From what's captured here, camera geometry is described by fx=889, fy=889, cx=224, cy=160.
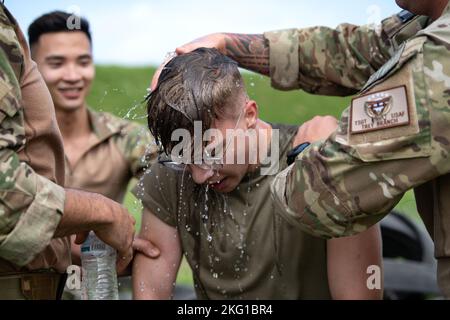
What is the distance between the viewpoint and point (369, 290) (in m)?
3.49

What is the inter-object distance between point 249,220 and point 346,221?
29.5 inches

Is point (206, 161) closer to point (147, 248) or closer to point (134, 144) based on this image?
point (147, 248)

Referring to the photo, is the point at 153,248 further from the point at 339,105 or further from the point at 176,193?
the point at 339,105

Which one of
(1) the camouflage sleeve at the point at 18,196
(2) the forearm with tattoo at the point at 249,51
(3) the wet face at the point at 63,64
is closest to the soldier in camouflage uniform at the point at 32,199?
(1) the camouflage sleeve at the point at 18,196

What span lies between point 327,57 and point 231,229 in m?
0.89

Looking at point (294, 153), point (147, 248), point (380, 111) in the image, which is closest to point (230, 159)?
point (294, 153)

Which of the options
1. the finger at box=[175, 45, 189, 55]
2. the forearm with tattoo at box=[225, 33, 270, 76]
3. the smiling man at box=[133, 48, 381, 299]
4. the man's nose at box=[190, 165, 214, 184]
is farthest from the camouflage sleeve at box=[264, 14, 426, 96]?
the man's nose at box=[190, 165, 214, 184]

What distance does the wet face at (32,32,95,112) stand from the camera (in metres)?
5.53

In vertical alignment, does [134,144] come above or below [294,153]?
above

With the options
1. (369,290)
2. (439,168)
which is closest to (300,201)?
(439,168)

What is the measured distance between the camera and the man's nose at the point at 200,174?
10.7 feet

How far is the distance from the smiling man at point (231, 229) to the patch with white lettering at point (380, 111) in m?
0.59

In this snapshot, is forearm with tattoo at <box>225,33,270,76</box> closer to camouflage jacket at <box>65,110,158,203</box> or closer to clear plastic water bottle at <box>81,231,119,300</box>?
clear plastic water bottle at <box>81,231,119,300</box>

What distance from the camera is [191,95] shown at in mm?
3186
